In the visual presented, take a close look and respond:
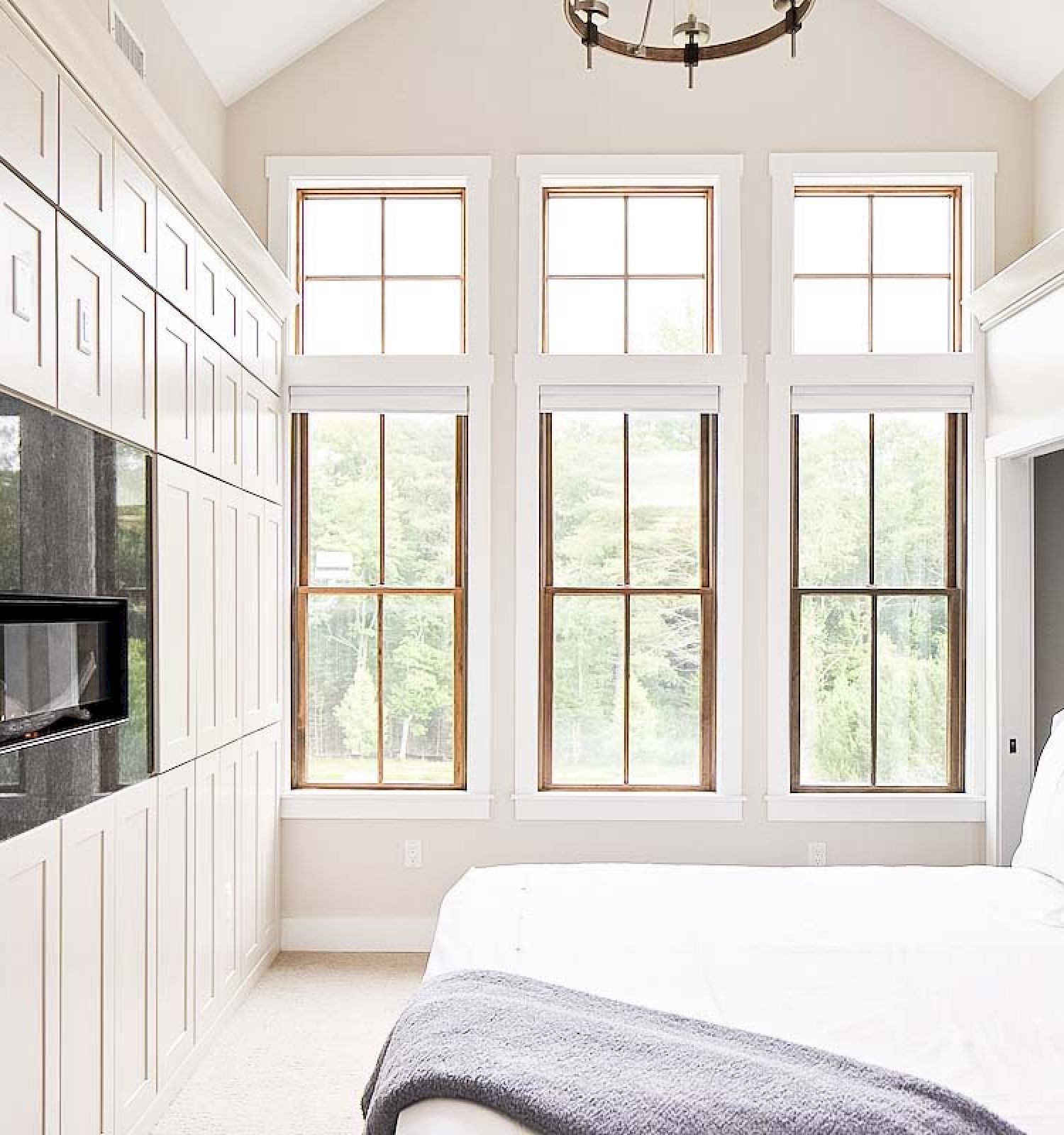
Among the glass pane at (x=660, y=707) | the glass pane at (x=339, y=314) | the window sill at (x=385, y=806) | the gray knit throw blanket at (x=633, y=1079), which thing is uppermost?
the glass pane at (x=339, y=314)

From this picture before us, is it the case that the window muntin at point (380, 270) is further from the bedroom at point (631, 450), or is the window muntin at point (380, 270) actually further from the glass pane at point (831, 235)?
the glass pane at point (831, 235)

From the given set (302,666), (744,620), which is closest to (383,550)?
(302,666)

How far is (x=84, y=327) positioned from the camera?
257 cm

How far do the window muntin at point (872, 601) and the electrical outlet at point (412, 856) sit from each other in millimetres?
1540

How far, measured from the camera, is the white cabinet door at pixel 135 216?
284 centimetres

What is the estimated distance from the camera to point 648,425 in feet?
15.6

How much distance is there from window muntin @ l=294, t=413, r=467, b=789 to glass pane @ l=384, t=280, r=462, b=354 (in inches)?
11.8

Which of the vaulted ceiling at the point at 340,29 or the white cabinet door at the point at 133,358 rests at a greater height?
the vaulted ceiling at the point at 340,29

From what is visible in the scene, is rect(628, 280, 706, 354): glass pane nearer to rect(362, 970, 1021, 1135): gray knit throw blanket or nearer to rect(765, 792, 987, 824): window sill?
rect(765, 792, 987, 824): window sill

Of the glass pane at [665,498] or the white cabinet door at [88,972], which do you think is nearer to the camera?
the white cabinet door at [88,972]

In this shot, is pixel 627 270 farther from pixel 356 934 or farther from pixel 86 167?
pixel 356 934

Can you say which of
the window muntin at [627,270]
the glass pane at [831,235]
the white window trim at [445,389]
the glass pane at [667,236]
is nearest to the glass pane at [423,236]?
the white window trim at [445,389]

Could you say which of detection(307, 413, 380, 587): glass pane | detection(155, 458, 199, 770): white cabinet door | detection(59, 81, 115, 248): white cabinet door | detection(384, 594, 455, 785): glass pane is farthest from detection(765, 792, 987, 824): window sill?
detection(59, 81, 115, 248): white cabinet door

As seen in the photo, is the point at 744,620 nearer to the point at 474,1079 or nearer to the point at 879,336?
the point at 879,336
